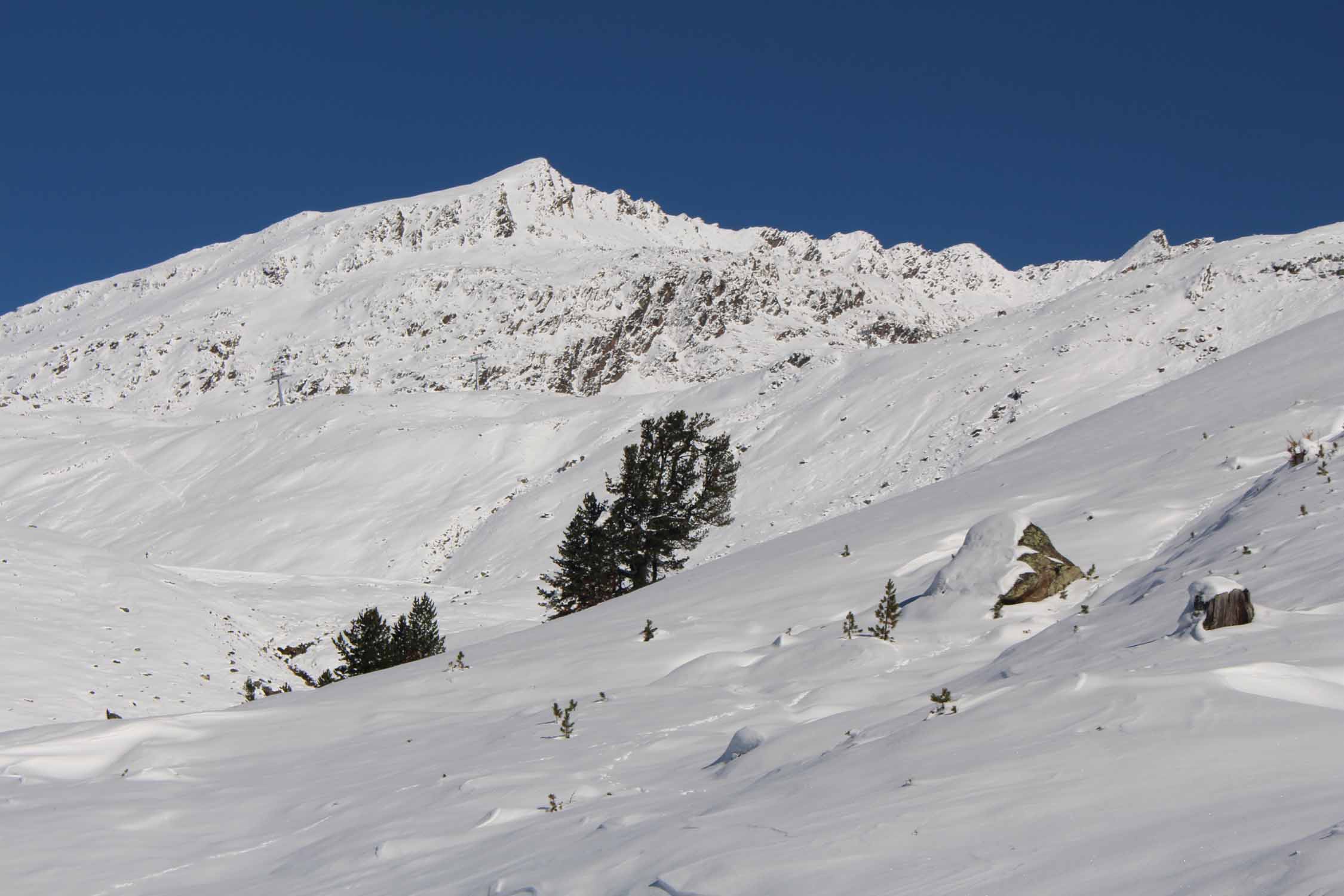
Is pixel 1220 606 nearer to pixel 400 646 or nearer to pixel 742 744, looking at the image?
pixel 742 744

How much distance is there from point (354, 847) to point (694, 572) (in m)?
13.0

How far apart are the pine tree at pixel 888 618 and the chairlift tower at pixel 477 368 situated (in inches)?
4112

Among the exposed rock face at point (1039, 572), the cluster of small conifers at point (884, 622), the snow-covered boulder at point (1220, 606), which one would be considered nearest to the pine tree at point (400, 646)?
the cluster of small conifers at point (884, 622)

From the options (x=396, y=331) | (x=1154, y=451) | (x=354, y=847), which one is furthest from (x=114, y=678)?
(x=396, y=331)

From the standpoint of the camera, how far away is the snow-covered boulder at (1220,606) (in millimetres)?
7094

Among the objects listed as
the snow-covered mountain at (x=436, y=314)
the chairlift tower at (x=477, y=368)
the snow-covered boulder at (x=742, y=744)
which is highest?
the snow-covered mountain at (x=436, y=314)

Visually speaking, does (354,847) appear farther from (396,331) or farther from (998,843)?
(396,331)

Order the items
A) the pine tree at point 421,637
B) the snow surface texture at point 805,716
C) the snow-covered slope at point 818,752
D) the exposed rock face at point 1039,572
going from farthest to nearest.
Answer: the pine tree at point 421,637 → the exposed rock face at point 1039,572 → the snow surface texture at point 805,716 → the snow-covered slope at point 818,752

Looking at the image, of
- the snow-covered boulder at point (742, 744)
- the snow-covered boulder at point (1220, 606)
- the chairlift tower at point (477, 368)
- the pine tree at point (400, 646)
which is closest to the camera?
the snow-covered boulder at point (1220, 606)

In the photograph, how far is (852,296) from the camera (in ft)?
511

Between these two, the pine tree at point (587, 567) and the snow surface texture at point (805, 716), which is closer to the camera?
the snow surface texture at point (805, 716)

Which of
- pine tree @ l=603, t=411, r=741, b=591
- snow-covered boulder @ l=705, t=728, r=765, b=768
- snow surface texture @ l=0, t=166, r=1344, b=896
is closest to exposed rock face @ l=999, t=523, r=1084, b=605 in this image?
snow surface texture @ l=0, t=166, r=1344, b=896

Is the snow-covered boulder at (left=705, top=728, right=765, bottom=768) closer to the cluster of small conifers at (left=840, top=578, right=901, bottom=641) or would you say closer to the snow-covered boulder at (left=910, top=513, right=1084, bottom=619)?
the cluster of small conifers at (left=840, top=578, right=901, bottom=641)

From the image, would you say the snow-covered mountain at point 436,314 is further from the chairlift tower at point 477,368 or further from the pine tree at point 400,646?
the pine tree at point 400,646
